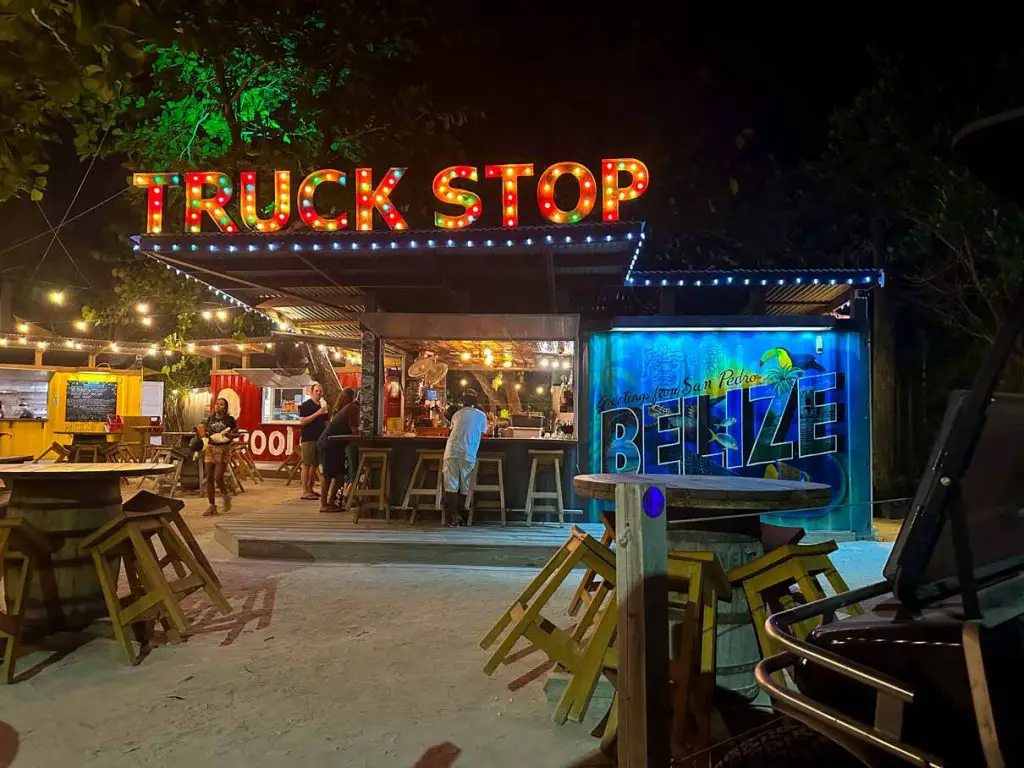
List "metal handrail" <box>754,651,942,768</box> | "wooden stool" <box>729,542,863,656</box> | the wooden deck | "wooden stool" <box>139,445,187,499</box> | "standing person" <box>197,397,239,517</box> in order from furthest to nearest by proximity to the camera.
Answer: "wooden stool" <box>139,445,187,499</box> → "standing person" <box>197,397,239,517</box> → the wooden deck → "wooden stool" <box>729,542,863,656</box> → "metal handrail" <box>754,651,942,768</box>

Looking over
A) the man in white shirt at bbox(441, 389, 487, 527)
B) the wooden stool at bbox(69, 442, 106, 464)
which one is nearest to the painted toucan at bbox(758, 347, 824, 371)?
the man in white shirt at bbox(441, 389, 487, 527)

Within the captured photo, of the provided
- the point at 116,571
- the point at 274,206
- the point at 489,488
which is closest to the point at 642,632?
the point at 116,571

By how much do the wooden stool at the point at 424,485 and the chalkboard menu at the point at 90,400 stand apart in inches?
573

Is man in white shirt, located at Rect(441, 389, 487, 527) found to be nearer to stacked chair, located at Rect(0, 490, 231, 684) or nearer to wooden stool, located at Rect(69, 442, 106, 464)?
stacked chair, located at Rect(0, 490, 231, 684)

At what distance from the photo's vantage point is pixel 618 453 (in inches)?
369

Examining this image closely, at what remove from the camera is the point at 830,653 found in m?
1.59

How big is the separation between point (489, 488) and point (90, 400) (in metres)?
15.8

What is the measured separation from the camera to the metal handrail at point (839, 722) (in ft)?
4.44

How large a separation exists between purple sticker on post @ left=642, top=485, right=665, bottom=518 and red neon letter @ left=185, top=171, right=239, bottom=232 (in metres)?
7.60

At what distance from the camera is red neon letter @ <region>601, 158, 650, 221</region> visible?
27.1 feet

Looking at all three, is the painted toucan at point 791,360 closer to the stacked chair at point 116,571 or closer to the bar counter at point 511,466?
the bar counter at point 511,466

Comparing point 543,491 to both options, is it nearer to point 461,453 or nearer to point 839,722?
point 461,453

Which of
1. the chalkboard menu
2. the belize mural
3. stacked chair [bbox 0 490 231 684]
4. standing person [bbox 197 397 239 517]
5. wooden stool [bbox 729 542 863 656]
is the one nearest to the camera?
wooden stool [bbox 729 542 863 656]

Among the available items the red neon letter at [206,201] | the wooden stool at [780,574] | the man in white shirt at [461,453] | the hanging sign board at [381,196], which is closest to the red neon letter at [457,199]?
the hanging sign board at [381,196]
